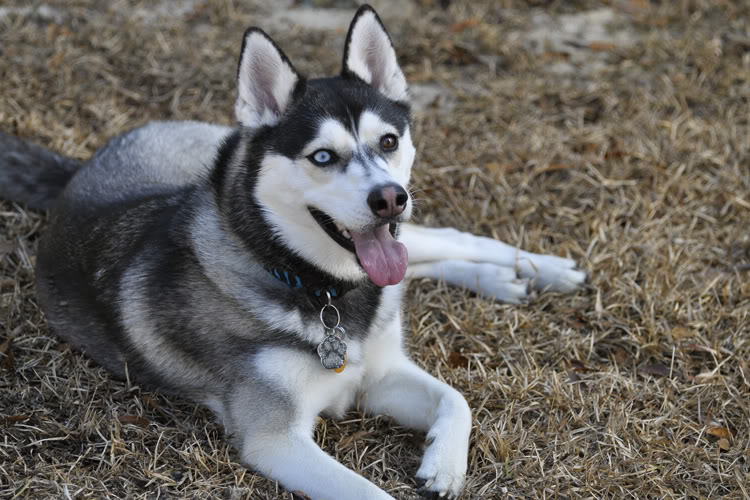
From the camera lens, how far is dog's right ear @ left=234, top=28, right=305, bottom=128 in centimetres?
334

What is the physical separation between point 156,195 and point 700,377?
284 cm

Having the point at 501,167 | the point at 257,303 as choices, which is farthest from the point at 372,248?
the point at 501,167

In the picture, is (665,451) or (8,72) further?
(8,72)

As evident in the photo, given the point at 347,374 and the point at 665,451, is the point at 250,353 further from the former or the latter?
the point at 665,451

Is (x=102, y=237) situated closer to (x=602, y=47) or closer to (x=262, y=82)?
(x=262, y=82)

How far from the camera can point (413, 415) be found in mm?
3621

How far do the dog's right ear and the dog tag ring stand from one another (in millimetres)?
869

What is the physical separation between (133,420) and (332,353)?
37.9 inches

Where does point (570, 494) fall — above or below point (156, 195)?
below

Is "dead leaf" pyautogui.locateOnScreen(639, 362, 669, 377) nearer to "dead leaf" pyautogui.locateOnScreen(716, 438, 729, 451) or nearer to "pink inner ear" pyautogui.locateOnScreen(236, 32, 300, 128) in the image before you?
"dead leaf" pyautogui.locateOnScreen(716, 438, 729, 451)

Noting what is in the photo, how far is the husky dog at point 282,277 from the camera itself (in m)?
3.25

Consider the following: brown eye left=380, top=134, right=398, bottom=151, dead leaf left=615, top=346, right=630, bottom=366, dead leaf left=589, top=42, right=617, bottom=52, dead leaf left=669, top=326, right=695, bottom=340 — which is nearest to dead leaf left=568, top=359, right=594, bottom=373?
dead leaf left=615, top=346, right=630, bottom=366

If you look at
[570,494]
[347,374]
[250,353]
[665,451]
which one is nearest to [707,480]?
[665,451]

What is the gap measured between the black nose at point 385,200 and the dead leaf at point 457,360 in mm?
1254
